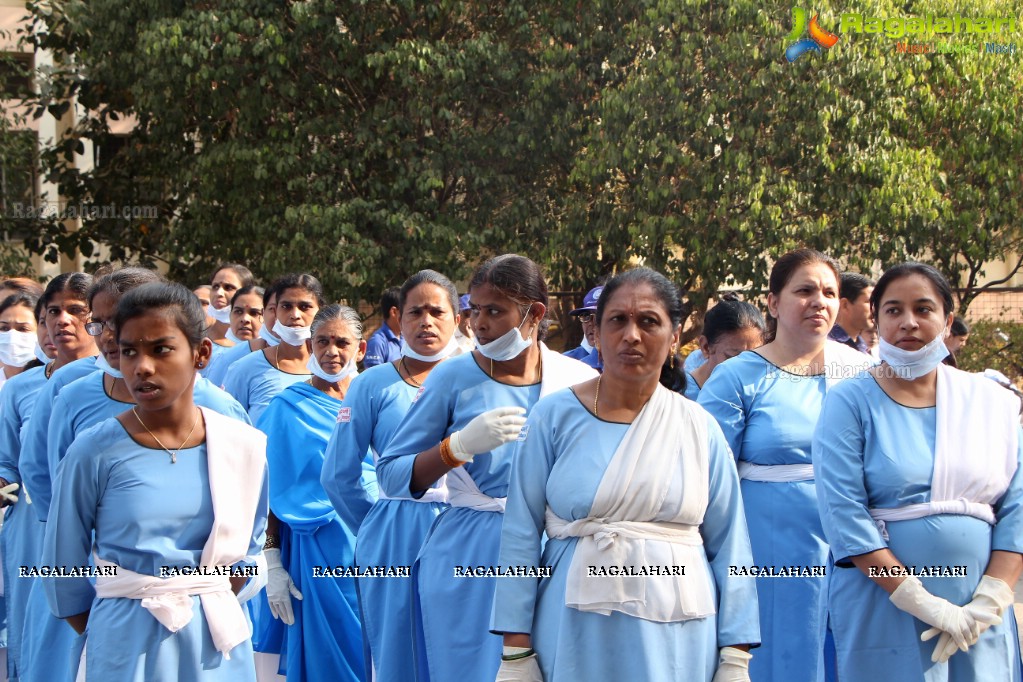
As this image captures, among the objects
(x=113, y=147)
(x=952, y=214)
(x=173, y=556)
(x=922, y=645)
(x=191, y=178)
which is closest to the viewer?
(x=173, y=556)

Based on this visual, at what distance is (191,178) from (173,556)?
1148 centimetres

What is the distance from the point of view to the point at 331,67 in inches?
539

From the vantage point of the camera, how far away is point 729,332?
6355 millimetres

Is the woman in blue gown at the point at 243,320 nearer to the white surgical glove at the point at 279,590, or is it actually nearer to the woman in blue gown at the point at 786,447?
the white surgical glove at the point at 279,590

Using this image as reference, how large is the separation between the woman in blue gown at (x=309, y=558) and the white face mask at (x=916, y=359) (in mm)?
2986

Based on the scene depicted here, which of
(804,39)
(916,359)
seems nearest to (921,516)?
(916,359)

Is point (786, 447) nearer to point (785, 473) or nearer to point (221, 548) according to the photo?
point (785, 473)

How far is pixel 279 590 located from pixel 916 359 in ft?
11.0

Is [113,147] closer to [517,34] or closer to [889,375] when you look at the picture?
[517,34]

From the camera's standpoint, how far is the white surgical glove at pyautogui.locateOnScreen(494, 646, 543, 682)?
3428mm

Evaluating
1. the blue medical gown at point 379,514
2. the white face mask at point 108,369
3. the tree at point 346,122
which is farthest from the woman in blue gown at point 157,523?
the tree at point 346,122

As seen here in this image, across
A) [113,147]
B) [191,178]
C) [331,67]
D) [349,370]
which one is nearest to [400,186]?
[331,67]

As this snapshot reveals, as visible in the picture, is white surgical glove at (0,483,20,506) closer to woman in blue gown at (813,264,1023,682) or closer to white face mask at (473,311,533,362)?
white face mask at (473,311,533,362)

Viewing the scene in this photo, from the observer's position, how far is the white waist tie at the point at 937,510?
4.05 metres
